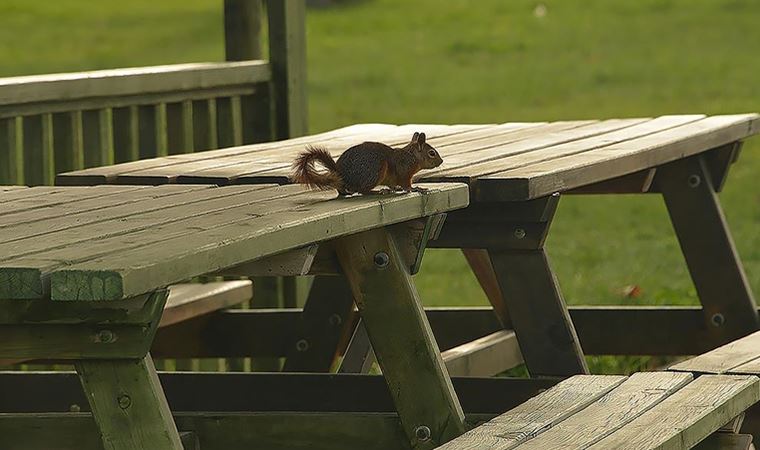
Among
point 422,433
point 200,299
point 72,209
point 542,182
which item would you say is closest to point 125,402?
point 72,209

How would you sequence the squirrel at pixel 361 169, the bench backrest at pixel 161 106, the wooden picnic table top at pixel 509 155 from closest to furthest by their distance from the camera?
the squirrel at pixel 361 169 < the wooden picnic table top at pixel 509 155 < the bench backrest at pixel 161 106

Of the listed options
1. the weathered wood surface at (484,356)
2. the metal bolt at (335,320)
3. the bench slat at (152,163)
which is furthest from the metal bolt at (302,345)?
the bench slat at (152,163)

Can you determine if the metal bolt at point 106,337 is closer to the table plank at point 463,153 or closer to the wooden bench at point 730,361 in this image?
the table plank at point 463,153

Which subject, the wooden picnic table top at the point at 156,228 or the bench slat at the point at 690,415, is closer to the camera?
the wooden picnic table top at the point at 156,228

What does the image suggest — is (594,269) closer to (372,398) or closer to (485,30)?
(372,398)

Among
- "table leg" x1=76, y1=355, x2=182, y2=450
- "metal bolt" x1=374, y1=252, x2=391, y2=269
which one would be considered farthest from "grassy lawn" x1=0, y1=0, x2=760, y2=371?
"table leg" x1=76, y1=355, x2=182, y2=450

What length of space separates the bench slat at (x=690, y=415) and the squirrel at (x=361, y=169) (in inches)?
25.2

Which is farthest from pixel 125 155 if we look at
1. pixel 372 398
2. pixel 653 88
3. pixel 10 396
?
pixel 653 88

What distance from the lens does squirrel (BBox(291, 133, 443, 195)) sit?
3.31m

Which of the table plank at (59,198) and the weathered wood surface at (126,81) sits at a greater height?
the weathered wood surface at (126,81)

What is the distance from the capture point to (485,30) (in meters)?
20.2

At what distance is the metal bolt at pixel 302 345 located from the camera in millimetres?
5379

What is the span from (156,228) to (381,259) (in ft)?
2.37

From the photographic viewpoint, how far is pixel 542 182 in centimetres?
373
